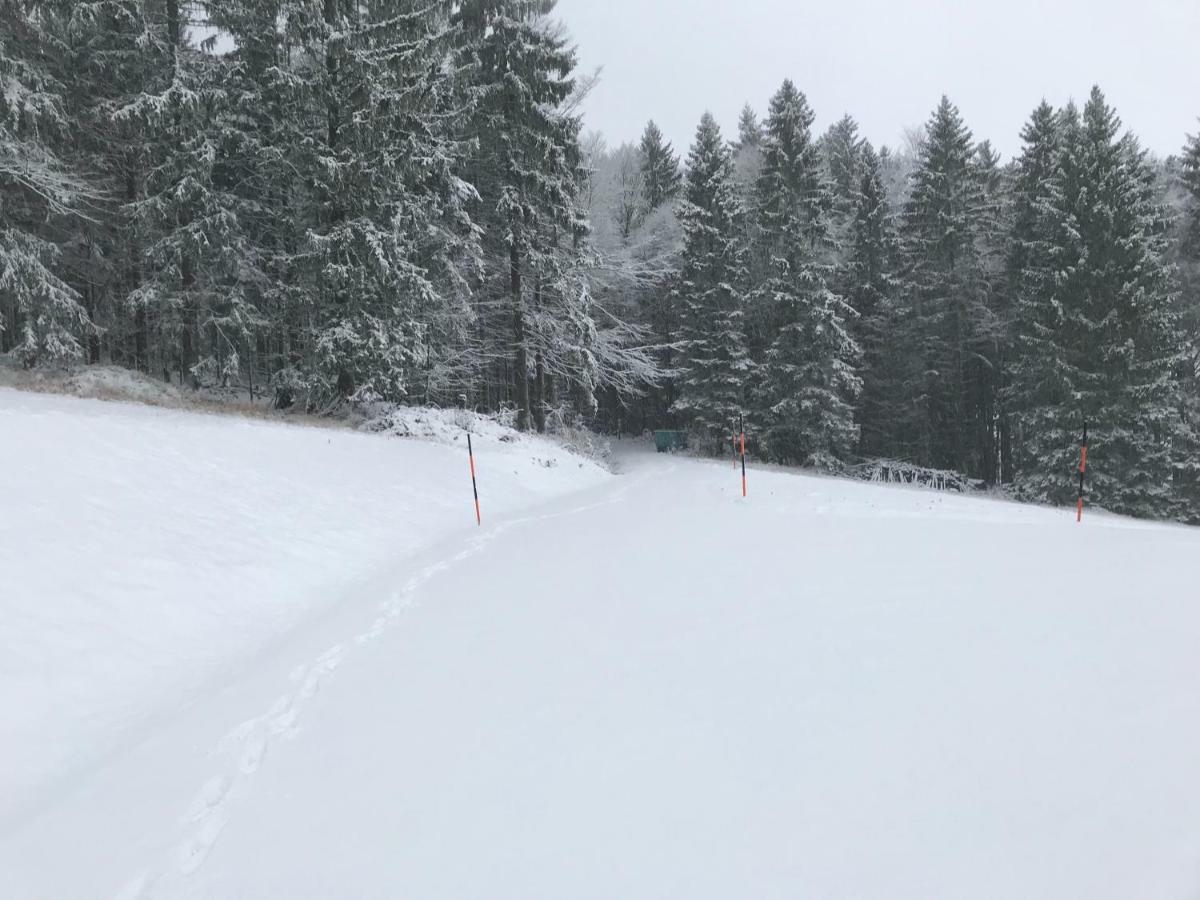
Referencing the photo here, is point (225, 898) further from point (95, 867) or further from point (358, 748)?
point (358, 748)

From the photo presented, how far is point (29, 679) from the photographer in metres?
4.41

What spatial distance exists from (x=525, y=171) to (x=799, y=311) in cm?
1220

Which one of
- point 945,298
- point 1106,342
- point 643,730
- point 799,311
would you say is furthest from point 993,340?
point 643,730

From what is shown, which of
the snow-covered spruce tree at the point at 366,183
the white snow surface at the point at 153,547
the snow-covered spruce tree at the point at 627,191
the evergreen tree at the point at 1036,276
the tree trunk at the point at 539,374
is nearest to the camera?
the white snow surface at the point at 153,547

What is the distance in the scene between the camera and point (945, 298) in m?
28.0

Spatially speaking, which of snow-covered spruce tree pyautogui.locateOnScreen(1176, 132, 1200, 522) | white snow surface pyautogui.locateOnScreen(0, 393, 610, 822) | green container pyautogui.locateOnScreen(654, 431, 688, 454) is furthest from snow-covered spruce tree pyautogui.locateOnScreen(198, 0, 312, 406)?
snow-covered spruce tree pyautogui.locateOnScreen(1176, 132, 1200, 522)

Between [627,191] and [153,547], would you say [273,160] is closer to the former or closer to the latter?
[153,547]

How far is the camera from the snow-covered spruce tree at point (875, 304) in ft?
99.1

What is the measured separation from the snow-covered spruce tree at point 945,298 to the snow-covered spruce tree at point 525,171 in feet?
50.5

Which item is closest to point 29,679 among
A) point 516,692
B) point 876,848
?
point 516,692

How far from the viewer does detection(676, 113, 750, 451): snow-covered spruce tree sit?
28.8 metres

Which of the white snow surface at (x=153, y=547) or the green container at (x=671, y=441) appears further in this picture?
the green container at (x=671, y=441)

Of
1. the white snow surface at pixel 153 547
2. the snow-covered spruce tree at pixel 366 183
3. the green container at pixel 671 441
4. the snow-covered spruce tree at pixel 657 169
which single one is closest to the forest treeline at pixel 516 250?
the snow-covered spruce tree at pixel 366 183

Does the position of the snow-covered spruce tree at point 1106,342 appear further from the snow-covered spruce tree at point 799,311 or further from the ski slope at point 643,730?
the ski slope at point 643,730
